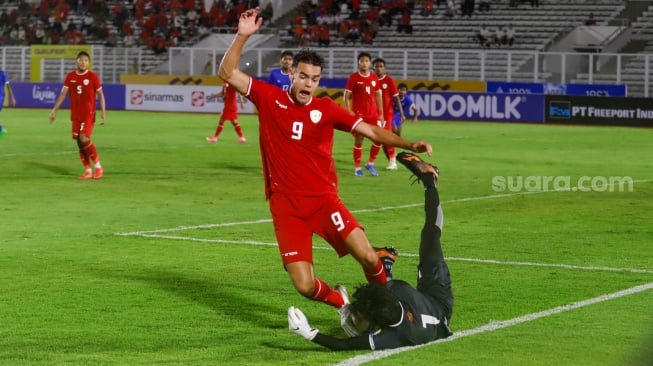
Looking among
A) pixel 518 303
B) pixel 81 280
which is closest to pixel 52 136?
pixel 81 280

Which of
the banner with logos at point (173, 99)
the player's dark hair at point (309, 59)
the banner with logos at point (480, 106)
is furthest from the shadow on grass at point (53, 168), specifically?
the banner with logos at point (173, 99)

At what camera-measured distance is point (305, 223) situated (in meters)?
8.93

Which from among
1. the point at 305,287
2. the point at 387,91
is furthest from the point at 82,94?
the point at 305,287

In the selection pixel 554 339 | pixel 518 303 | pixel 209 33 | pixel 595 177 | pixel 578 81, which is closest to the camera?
pixel 554 339

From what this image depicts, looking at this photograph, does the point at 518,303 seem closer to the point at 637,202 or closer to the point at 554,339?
the point at 554,339

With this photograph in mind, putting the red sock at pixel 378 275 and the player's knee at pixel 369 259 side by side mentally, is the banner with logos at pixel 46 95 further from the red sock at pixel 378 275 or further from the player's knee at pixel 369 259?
the player's knee at pixel 369 259

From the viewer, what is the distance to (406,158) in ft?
31.1

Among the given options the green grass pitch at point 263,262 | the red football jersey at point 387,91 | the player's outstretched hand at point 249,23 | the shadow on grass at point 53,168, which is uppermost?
the player's outstretched hand at point 249,23

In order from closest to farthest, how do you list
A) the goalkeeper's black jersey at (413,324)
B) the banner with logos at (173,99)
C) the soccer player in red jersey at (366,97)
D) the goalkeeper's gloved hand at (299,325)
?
the goalkeeper's gloved hand at (299,325), the goalkeeper's black jersey at (413,324), the soccer player in red jersey at (366,97), the banner with logos at (173,99)

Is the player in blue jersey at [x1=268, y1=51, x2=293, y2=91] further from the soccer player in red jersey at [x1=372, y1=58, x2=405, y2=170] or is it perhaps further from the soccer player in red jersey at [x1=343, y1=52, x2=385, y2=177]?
the soccer player in red jersey at [x1=372, y1=58, x2=405, y2=170]

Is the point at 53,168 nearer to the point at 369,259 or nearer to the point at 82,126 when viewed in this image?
the point at 82,126

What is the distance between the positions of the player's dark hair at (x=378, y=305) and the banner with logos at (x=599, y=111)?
112 feet

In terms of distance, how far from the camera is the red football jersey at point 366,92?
2298 cm

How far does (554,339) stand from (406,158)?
186 cm
